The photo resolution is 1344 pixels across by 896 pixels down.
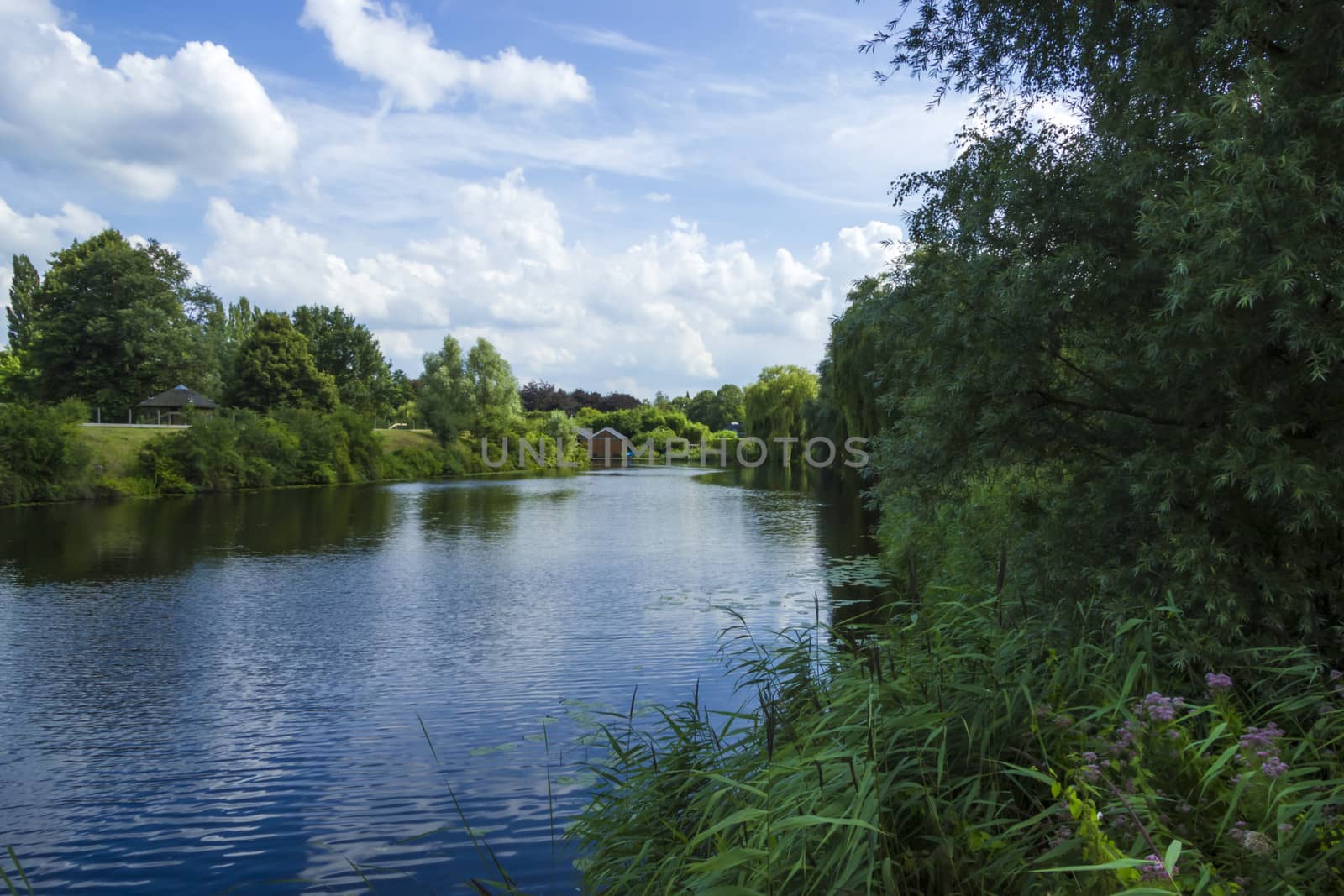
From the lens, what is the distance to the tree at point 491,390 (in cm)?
5262

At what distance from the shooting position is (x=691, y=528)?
2114cm

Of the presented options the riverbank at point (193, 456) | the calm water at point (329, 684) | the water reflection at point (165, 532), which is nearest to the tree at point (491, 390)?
the riverbank at point (193, 456)

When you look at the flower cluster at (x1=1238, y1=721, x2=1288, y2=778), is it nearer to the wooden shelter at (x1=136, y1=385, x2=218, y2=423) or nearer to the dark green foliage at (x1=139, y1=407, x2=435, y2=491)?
the dark green foliage at (x1=139, y1=407, x2=435, y2=491)

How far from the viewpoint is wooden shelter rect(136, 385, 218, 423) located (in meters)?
38.0

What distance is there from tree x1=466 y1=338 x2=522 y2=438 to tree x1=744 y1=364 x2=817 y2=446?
15539 mm

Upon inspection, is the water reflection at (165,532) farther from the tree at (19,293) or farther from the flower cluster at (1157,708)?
the tree at (19,293)

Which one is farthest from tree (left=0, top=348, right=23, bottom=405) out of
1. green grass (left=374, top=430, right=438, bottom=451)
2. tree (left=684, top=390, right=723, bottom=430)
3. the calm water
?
tree (left=684, top=390, right=723, bottom=430)

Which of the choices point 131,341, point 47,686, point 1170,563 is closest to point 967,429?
point 1170,563

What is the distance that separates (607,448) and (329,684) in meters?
67.2

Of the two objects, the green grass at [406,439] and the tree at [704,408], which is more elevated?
the tree at [704,408]

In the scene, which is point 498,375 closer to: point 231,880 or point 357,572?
point 357,572

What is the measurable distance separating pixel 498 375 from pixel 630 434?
37.1 metres

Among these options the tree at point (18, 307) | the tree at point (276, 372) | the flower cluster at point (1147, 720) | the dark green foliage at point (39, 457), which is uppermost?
the tree at point (18, 307)

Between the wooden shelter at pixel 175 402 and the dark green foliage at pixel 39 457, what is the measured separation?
984 cm
